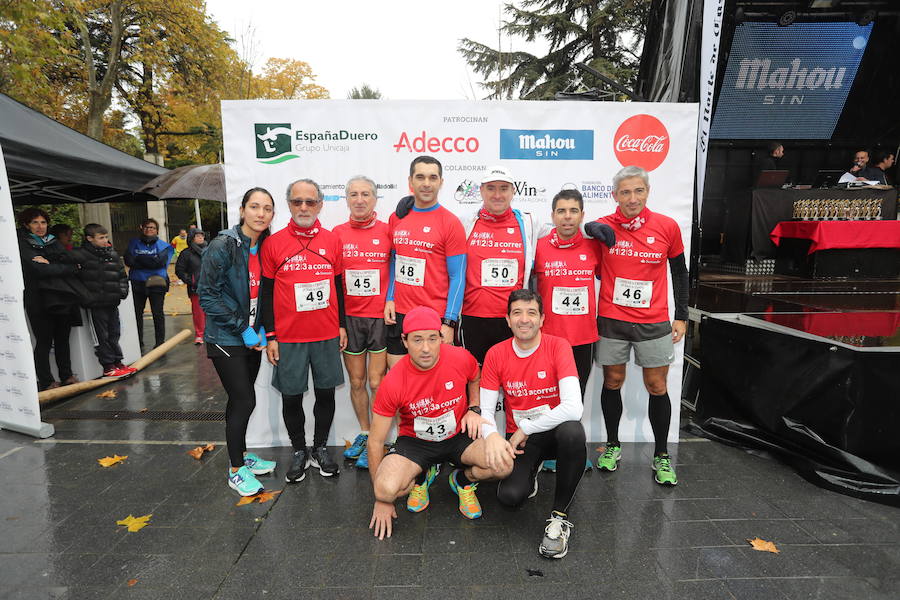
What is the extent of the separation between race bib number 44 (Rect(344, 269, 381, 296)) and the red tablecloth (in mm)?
7600

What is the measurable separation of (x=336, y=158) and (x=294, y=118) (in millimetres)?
400

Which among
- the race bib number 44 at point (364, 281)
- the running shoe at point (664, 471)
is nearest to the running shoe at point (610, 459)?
the running shoe at point (664, 471)

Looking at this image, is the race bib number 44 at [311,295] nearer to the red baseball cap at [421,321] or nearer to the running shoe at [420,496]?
the red baseball cap at [421,321]

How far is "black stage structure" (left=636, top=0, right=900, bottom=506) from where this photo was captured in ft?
10.5

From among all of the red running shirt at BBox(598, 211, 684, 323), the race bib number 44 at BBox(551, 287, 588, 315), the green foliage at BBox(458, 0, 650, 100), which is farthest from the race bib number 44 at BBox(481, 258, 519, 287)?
the green foliage at BBox(458, 0, 650, 100)

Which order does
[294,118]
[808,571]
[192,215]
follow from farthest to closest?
[192,215]
[294,118]
[808,571]

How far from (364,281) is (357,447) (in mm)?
1239

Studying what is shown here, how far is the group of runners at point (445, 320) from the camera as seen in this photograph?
8.99 ft

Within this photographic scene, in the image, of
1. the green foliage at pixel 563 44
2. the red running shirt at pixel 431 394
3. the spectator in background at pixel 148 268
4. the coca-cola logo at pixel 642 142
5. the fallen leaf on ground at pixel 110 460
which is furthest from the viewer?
the green foliage at pixel 563 44

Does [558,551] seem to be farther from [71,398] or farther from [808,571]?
[71,398]

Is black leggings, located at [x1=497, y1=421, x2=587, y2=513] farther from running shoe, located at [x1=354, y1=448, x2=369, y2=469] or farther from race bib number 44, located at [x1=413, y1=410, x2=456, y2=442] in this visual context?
running shoe, located at [x1=354, y1=448, x2=369, y2=469]

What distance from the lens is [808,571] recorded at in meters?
2.36

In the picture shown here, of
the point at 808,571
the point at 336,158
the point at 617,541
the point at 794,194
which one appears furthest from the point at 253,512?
the point at 794,194

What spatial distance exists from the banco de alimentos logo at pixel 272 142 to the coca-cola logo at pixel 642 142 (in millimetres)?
2417
